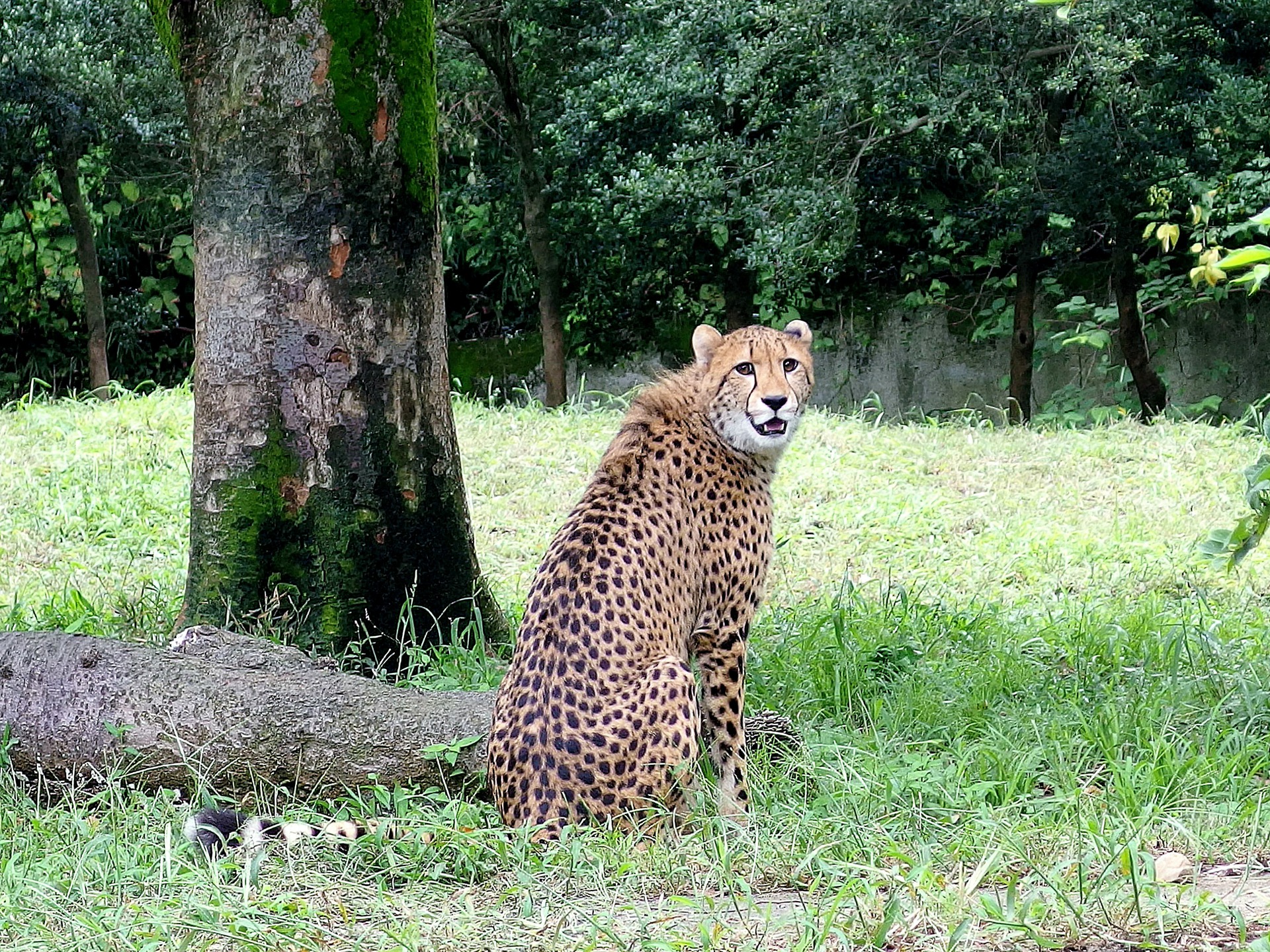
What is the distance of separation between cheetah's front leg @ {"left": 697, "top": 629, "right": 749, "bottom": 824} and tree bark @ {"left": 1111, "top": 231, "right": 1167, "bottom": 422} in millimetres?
7789

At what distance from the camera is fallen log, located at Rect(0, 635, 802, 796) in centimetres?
355

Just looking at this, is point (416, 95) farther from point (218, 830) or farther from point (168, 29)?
point (218, 830)

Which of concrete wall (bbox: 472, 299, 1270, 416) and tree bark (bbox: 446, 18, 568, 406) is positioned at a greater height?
tree bark (bbox: 446, 18, 568, 406)

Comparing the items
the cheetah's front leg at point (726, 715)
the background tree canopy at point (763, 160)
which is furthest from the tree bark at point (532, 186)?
the cheetah's front leg at point (726, 715)

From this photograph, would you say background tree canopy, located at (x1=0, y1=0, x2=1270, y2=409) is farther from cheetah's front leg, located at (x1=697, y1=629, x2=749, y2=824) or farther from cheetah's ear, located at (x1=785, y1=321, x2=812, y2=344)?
cheetah's front leg, located at (x1=697, y1=629, x2=749, y2=824)

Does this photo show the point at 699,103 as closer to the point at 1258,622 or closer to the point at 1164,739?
the point at 1258,622

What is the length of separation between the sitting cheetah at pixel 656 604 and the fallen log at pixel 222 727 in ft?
1.17

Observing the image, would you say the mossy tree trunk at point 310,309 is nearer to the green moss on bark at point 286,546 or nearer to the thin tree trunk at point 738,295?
the green moss on bark at point 286,546

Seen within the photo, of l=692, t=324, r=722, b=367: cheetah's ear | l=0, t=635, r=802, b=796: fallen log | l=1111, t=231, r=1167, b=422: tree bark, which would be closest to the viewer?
l=0, t=635, r=802, b=796: fallen log

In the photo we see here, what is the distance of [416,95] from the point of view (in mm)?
4508

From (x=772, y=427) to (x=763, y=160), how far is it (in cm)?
708

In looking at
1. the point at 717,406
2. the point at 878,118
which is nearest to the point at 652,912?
the point at 717,406

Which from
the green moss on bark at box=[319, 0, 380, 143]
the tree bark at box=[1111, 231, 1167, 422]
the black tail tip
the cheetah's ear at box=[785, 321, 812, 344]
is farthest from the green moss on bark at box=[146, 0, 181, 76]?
the tree bark at box=[1111, 231, 1167, 422]

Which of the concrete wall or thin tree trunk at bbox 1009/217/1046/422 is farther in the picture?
the concrete wall
